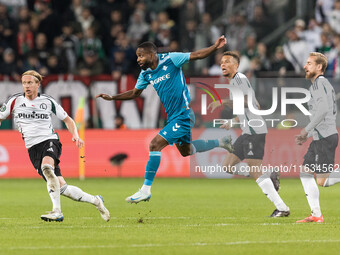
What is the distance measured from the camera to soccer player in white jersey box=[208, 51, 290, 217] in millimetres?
12297

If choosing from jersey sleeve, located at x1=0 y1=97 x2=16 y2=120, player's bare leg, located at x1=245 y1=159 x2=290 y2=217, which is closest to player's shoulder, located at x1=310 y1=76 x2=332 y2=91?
player's bare leg, located at x1=245 y1=159 x2=290 y2=217

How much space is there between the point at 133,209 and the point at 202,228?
357cm

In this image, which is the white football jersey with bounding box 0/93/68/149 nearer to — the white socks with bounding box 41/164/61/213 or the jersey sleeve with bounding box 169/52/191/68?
the white socks with bounding box 41/164/61/213

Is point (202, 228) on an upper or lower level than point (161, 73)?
lower

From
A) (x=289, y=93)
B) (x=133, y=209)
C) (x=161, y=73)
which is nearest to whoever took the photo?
(x=161, y=73)

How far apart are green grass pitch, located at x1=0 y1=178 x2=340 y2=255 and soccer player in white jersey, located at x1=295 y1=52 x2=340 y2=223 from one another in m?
0.67

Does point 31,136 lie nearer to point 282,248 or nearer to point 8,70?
point 282,248

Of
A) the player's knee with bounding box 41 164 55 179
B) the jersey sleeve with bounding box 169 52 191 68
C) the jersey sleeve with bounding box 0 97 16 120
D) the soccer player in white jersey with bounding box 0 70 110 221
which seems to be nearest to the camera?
the player's knee with bounding box 41 164 55 179

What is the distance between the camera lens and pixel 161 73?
12.1 m

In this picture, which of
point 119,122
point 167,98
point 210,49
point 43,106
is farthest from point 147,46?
point 119,122

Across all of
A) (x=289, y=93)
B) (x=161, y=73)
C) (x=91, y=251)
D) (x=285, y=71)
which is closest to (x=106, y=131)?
(x=285, y=71)

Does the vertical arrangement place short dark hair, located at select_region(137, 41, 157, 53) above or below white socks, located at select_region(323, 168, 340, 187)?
above

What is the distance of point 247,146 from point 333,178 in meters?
1.34

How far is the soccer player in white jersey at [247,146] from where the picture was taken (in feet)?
40.3
